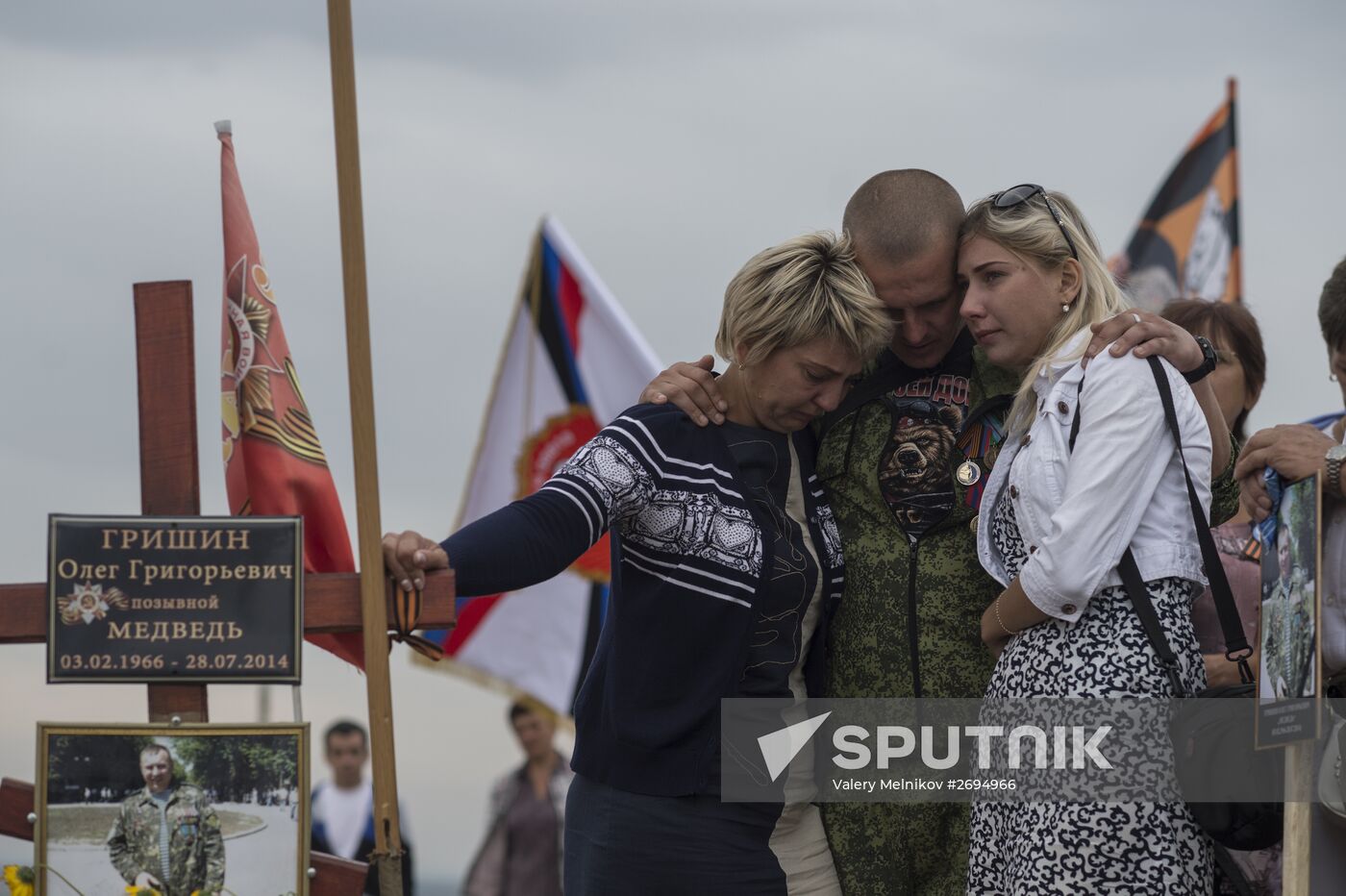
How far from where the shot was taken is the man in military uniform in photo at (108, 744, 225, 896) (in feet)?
10.2

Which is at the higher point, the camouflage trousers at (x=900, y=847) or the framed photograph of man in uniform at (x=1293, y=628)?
the framed photograph of man in uniform at (x=1293, y=628)

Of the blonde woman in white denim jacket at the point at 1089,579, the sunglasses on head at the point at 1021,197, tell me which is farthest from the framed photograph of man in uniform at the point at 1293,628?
the sunglasses on head at the point at 1021,197

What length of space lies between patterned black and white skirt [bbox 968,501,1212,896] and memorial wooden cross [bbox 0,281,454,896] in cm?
117

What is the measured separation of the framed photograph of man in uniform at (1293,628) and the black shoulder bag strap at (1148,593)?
0.27 ft

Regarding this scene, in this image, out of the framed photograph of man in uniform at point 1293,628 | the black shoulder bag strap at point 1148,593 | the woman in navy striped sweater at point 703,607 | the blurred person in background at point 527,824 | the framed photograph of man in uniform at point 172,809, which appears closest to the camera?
the framed photograph of man in uniform at point 1293,628

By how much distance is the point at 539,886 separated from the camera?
27.9 feet

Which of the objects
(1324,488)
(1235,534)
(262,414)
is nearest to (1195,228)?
(1235,534)

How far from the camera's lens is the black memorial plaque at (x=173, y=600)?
3102 mm

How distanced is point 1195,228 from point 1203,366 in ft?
24.0

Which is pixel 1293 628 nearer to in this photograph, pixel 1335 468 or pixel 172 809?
pixel 1335 468

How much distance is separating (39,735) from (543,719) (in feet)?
20.3

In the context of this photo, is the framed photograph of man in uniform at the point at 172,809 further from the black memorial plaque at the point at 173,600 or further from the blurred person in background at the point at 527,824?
the blurred person in background at the point at 527,824

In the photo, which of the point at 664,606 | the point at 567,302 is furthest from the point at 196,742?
the point at 567,302

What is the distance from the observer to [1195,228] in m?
10.4
